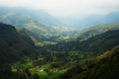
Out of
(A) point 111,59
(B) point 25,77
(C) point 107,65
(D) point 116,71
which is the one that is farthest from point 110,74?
(B) point 25,77

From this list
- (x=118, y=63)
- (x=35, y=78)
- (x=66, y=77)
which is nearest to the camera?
(x=118, y=63)

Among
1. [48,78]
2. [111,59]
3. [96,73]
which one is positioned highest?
[111,59]

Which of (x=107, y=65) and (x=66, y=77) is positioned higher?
(x=107, y=65)

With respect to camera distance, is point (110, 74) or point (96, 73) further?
point (96, 73)

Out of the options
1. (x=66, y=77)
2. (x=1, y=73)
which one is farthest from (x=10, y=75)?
(x=66, y=77)

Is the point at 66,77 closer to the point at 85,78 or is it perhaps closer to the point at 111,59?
the point at 85,78

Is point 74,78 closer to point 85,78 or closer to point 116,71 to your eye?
point 85,78

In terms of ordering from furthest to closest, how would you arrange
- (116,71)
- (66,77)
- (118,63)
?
(66,77)
(118,63)
(116,71)

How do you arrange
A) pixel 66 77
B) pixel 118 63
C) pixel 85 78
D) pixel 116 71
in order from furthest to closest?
pixel 66 77
pixel 85 78
pixel 118 63
pixel 116 71

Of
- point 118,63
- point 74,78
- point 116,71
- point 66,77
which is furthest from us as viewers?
point 66,77
